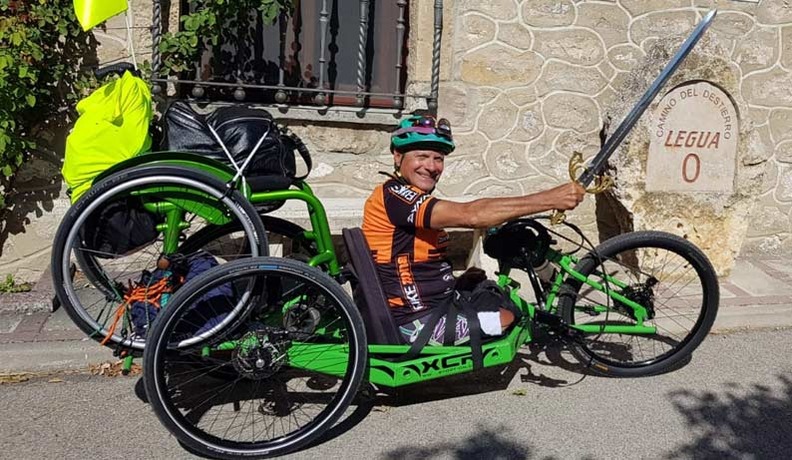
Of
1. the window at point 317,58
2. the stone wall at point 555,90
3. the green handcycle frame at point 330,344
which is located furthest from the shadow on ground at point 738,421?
the window at point 317,58

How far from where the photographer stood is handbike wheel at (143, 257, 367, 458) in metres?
2.68

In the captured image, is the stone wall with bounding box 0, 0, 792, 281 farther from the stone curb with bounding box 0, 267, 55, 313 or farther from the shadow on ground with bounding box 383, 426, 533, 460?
the shadow on ground with bounding box 383, 426, 533, 460

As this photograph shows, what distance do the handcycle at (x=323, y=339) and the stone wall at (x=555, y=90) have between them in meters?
1.57

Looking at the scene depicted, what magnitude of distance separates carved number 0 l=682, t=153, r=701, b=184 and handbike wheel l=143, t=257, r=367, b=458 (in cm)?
314

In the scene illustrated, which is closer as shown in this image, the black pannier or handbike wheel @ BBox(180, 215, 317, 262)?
the black pannier

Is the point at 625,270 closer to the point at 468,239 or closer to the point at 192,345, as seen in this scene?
the point at 468,239

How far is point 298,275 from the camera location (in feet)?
9.04

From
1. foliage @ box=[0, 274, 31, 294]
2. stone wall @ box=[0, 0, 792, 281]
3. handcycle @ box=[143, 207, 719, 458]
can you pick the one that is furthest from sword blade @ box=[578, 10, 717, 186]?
foliage @ box=[0, 274, 31, 294]

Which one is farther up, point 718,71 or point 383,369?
point 718,71

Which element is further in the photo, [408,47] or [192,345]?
[408,47]

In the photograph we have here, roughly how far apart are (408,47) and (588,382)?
9.71 ft

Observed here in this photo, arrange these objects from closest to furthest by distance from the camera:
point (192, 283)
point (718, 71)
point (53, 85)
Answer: point (192, 283)
point (53, 85)
point (718, 71)

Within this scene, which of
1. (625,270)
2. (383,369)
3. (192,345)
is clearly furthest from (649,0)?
(192,345)

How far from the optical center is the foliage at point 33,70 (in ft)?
13.7
